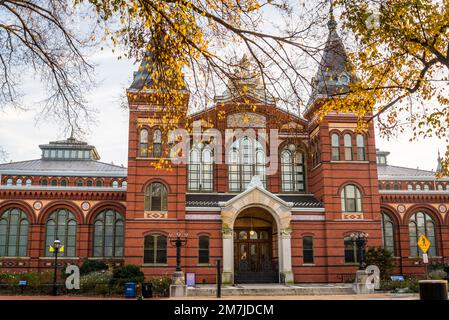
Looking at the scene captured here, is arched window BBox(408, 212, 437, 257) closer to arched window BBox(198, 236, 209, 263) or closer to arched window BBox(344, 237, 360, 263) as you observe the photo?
arched window BBox(344, 237, 360, 263)

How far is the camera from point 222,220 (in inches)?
1256

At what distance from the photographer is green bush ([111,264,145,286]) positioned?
89.6 ft

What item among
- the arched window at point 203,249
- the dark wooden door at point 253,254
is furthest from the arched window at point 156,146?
the dark wooden door at point 253,254

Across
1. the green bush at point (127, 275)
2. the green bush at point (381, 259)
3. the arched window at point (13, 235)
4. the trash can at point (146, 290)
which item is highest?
the arched window at point (13, 235)

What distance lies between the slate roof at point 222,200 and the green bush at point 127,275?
227 inches

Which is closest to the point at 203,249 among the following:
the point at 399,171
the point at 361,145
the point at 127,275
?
the point at 127,275

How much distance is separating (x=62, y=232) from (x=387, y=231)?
2465cm

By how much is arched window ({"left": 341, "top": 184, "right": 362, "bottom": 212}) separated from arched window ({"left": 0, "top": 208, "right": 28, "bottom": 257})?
22.9 m

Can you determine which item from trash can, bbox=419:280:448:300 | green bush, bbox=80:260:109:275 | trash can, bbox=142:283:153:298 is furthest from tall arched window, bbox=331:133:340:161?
trash can, bbox=419:280:448:300

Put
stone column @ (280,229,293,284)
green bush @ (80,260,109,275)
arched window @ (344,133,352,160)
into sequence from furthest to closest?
arched window @ (344,133,352,160) → green bush @ (80,260,109,275) → stone column @ (280,229,293,284)

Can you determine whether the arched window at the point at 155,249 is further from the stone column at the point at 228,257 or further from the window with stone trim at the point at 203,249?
the stone column at the point at 228,257

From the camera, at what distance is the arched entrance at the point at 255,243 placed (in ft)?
109
